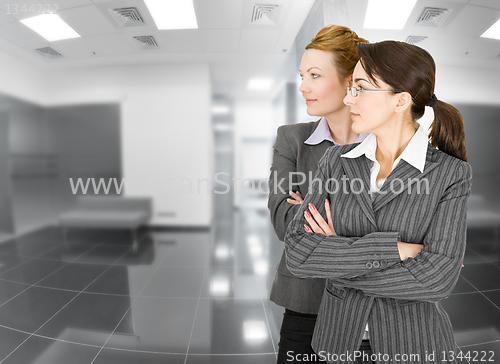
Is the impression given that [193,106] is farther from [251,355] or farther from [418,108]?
[251,355]

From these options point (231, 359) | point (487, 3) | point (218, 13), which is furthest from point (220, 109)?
point (487, 3)

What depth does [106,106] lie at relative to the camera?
1727mm

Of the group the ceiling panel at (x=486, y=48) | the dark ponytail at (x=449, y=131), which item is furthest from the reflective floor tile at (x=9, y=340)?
the ceiling panel at (x=486, y=48)

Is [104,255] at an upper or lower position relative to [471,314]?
upper

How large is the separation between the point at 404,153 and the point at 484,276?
2.13 meters

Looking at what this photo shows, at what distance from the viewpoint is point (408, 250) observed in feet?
2.32

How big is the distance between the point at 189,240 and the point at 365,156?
145 centimetres

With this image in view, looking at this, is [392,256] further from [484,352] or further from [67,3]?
[67,3]

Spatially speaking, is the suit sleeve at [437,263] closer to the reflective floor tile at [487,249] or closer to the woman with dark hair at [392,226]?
the woman with dark hair at [392,226]

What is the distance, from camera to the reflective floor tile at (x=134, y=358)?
4.86ft

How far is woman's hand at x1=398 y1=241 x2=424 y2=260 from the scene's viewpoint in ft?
2.31

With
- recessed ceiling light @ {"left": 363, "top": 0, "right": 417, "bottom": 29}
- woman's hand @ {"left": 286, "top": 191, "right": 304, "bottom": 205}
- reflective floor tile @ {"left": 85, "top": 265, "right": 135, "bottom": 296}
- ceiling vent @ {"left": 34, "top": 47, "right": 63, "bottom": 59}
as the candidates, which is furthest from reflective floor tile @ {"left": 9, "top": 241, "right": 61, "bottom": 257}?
recessed ceiling light @ {"left": 363, "top": 0, "right": 417, "bottom": 29}

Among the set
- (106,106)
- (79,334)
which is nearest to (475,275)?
(79,334)

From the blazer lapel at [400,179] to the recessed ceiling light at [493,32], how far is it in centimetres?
174
